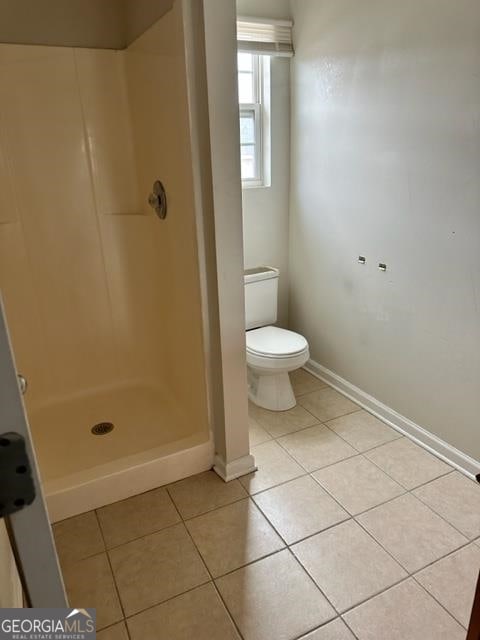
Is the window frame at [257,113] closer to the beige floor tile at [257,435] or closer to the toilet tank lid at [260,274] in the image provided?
the toilet tank lid at [260,274]

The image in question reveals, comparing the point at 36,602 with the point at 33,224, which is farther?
the point at 33,224

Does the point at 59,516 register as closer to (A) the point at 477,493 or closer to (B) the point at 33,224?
(B) the point at 33,224

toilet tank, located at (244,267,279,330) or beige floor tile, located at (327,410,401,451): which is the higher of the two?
toilet tank, located at (244,267,279,330)

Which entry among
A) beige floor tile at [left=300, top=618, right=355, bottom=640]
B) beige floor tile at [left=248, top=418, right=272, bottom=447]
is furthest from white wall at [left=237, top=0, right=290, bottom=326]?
beige floor tile at [left=300, top=618, right=355, bottom=640]

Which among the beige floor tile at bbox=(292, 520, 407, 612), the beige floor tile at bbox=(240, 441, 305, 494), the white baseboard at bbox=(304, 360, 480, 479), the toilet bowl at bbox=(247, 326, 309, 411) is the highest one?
the toilet bowl at bbox=(247, 326, 309, 411)

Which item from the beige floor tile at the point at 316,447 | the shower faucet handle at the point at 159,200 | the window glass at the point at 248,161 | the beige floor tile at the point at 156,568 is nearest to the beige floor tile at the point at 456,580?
the beige floor tile at the point at 316,447

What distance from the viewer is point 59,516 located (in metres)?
1.76

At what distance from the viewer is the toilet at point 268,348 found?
237 cm

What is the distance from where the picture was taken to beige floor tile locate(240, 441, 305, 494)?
1941 millimetres

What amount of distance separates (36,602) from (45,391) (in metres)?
1.94

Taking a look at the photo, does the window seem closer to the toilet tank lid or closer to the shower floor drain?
the toilet tank lid

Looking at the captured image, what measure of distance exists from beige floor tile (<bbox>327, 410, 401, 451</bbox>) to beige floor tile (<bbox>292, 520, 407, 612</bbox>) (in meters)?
0.55

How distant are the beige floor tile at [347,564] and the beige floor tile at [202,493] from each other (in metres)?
0.37

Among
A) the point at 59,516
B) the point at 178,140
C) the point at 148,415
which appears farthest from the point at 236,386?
the point at 178,140
